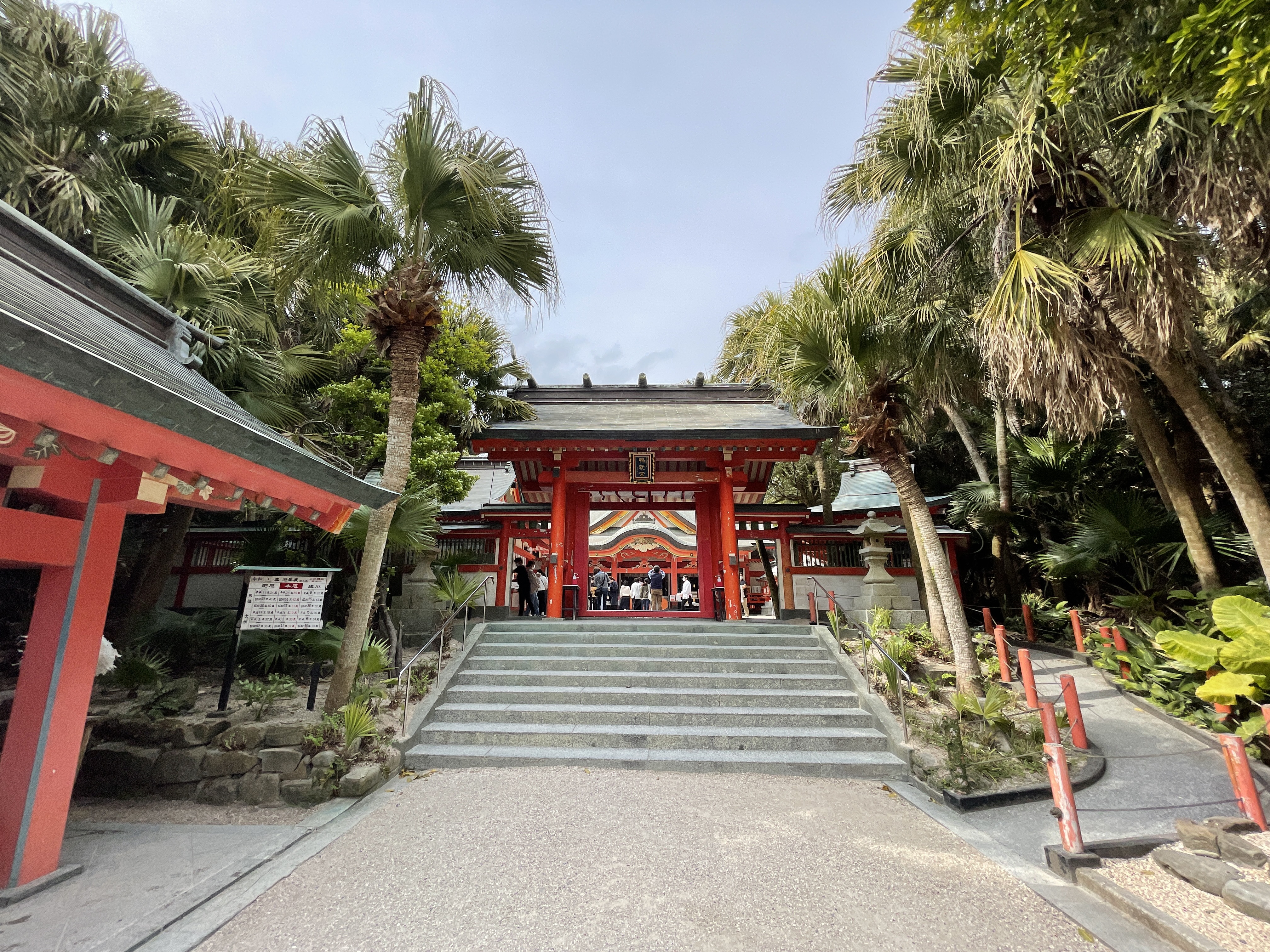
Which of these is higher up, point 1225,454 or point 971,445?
point 971,445

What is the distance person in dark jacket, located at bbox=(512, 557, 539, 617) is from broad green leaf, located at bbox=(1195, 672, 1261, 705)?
9671mm

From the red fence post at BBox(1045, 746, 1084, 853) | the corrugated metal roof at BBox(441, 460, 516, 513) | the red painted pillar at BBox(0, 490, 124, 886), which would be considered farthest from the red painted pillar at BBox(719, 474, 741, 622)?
the corrugated metal roof at BBox(441, 460, 516, 513)

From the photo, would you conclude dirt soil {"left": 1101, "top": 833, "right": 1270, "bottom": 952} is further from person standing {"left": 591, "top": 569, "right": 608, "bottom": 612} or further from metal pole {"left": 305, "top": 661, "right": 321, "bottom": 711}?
person standing {"left": 591, "top": 569, "right": 608, "bottom": 612}

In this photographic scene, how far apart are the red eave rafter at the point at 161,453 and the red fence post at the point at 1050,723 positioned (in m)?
5.00

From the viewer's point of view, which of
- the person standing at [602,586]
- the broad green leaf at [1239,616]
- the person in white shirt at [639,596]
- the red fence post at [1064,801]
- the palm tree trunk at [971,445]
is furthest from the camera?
the person in white shirt at [639,596]

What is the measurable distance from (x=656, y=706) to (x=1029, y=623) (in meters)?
7.70

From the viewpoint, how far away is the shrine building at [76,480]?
209cm

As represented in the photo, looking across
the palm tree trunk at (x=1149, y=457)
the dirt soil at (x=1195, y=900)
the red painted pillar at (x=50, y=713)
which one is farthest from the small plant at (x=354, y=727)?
the palm tree trunk at (x=1149, y=457)

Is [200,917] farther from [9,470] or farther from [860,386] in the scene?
[860,386]

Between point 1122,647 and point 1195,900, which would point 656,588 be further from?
point 1195,900

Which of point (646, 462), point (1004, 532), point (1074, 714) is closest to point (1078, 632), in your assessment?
point (1004, 532)

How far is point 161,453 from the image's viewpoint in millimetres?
2533

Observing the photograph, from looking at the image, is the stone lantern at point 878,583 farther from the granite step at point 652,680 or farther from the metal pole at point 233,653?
the metal pole at point 233,653

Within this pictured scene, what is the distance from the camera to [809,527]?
34.8ft
